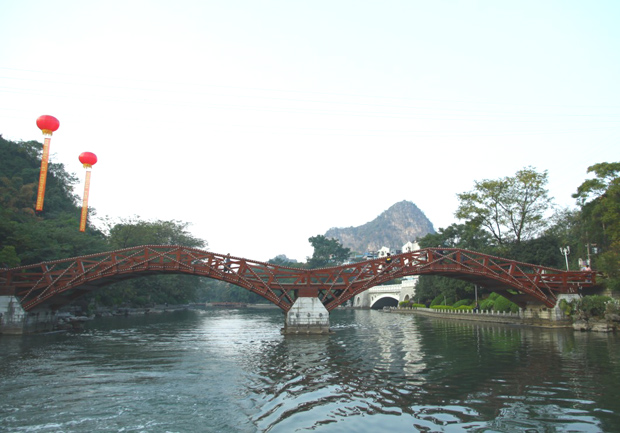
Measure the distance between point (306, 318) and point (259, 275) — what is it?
20.2ft

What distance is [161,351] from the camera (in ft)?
90.2

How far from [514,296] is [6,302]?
171 feet

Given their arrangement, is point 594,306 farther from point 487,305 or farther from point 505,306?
point 487,305

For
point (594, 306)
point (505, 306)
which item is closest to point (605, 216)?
point (594, 306)

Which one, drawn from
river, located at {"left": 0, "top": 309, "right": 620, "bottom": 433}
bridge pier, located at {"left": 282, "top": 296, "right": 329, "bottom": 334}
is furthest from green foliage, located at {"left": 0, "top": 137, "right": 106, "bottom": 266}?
bridge pier, located at {"left": 282, "top": 296, "right": 329, "bottom": 334}

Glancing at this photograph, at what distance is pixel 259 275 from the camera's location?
40.8m

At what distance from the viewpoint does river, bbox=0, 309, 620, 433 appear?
38.7 ft

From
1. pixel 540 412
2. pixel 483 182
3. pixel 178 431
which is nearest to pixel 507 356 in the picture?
pixel 540 412

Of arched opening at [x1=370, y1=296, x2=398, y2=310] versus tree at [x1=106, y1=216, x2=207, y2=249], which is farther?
arched opening at [x1=370, y1=296, x2=398, y2=310]

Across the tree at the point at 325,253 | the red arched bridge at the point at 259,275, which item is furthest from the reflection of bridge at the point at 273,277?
the tree at the point at 325,253

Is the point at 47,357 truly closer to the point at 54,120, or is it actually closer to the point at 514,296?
the point at 54,120

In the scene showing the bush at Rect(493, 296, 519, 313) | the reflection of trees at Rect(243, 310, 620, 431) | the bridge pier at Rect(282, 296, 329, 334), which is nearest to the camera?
the reflection of trees at Rect(243, 310, 620, 431)

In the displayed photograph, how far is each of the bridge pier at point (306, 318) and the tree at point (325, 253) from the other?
11726cm

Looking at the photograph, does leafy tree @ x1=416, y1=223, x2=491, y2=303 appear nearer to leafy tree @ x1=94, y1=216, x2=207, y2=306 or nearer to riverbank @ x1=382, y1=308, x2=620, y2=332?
riverbank @ x1=382, y1=308, x2=620, y2=332
